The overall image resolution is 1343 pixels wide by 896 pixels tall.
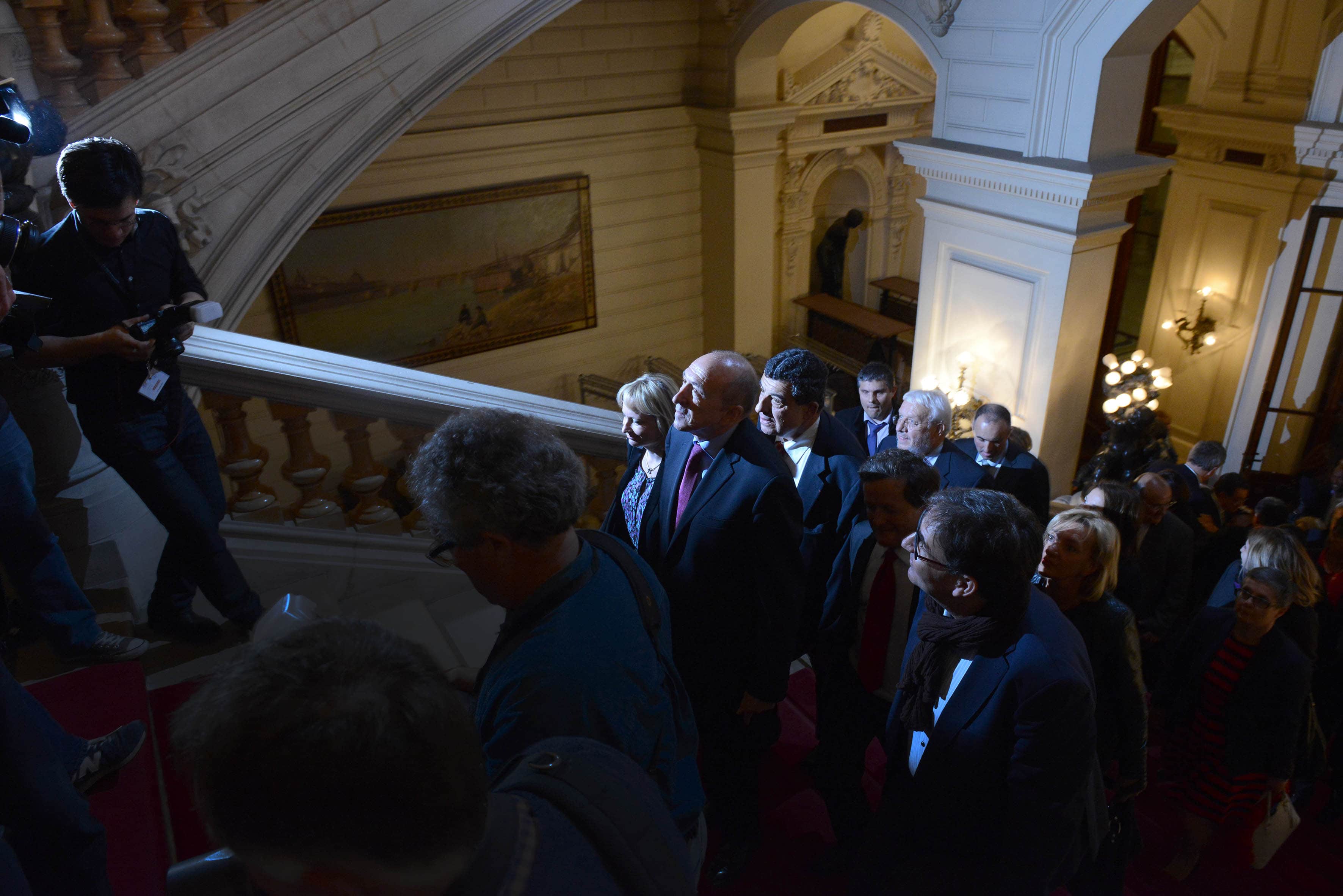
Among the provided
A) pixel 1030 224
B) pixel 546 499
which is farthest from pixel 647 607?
pixel 1030 224

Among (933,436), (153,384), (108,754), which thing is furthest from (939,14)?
(108,754)

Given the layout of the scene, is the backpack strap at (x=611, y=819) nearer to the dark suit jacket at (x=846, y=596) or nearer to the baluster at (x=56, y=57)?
the dark suit jacket at (x=846, y=596)

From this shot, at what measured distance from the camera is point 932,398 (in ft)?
12.7

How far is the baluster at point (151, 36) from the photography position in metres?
3.43

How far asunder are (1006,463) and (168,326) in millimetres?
3591

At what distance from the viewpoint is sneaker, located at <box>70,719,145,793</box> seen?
2.16m

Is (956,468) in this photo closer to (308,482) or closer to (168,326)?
(308,482)

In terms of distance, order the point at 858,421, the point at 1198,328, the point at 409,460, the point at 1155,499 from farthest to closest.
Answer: the point at 1198,328, the point at 858,421, the point at 1155,499, the point at 409,460

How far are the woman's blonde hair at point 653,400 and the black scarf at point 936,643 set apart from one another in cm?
95

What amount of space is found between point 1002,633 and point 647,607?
806mm

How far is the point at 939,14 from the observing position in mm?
7039

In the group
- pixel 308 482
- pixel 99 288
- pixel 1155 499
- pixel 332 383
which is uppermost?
pixel 99 288

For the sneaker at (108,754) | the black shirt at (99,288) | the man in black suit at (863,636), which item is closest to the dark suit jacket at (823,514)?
the man in black suit at (863,636)

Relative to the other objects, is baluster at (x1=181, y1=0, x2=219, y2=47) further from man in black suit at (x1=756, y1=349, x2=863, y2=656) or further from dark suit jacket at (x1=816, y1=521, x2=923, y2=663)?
dark suit jacket at (x1=816, y1=521, x2=923, y2=663)
